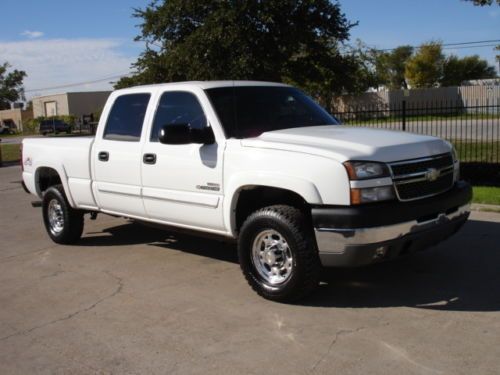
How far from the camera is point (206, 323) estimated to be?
15.8 feet

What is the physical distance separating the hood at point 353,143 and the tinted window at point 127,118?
1699 millimetres

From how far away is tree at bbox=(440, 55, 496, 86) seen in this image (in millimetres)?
66000

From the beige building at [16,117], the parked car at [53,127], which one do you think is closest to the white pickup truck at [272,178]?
the parked car at [53,127]

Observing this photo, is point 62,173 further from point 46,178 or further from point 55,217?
point 46,178

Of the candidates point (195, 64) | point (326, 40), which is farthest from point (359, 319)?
point (326, 40)

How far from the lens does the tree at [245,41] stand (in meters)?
14.1

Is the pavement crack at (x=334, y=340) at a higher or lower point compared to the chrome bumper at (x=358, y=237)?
lower

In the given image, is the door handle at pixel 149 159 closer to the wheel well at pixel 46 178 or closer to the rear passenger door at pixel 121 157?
the rear passenger door at pixel 121 157

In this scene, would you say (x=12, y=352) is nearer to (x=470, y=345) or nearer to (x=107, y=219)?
(x=470, y=345)

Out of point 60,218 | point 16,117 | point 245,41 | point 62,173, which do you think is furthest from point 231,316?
point 16,117

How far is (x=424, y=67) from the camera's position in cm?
5856

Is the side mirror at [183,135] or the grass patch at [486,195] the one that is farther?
the grass patch at [486,195]

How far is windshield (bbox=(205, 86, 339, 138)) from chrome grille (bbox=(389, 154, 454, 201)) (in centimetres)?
144

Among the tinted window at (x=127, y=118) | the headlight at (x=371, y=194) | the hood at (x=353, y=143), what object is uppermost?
the tinted window at (x=127, y=118)
